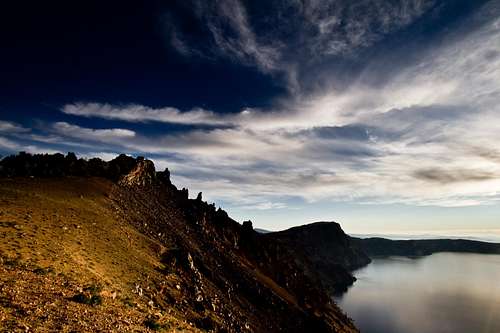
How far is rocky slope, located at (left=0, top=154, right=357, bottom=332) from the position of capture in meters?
22.2

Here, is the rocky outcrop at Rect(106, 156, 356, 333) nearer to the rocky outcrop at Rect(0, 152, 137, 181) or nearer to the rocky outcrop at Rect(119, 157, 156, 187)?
the rocky outcrop at Rect(119, 157, 156, 187)

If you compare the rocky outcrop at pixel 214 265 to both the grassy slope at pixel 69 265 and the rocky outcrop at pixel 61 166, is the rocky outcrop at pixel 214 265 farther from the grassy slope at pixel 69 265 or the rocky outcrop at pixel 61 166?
the grassy slope at pixel 69 265

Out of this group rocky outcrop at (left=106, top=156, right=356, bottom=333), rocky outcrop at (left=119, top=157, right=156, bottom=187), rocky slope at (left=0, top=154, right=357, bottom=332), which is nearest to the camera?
rocky slope at (left=0, top=154, right=357, bottom=332)

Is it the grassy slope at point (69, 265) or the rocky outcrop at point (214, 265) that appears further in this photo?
the rocky outcrop at point (214, 265)

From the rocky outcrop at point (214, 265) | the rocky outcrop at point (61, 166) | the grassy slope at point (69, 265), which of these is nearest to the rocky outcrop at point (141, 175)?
the rocky outcrop at point (214, 265)

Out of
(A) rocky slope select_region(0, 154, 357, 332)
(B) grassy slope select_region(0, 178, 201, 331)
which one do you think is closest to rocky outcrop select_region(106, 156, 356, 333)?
(A) rocky slope select_region(0, 154, 357, 332)

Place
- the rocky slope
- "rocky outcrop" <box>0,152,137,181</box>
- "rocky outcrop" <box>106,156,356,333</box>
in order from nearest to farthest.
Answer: the rocky slope
"rocky outcrop" <box>106,156,356,333</box>
"rocky outcrop" <box>0,152,137,181</box>

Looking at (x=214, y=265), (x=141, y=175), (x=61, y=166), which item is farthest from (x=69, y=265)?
(x=141, y=175)

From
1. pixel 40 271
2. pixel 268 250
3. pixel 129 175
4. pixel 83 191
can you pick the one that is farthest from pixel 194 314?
pixel 268 250

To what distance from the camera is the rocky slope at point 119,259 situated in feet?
72.9

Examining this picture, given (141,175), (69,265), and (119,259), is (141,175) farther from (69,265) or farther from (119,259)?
(69,265)

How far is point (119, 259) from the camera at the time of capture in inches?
1484

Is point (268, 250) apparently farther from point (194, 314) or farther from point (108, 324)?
point (108, 324)

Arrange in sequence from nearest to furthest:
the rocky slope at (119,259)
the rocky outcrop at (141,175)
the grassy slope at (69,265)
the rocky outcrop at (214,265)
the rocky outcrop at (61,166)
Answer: the grassy slope at (69,265) < the rocky slope at (119,259) < the rocky outcrop at (214,265) < the rocky outcrop at (61,166) < the rocky outcrop at (141,175)
